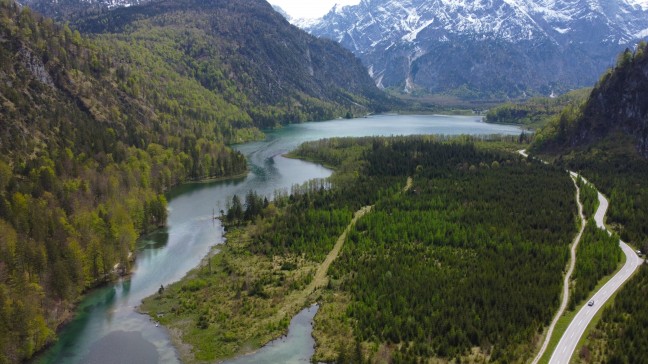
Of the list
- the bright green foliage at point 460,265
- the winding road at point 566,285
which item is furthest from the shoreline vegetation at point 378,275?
the winding road at point 566,285

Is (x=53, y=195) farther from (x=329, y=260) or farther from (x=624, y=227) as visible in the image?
(x=624, y=227)

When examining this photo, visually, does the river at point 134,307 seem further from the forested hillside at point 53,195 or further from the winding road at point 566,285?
the winding road at point 566,285

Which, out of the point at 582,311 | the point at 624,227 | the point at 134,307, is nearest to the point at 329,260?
the point at 134,307

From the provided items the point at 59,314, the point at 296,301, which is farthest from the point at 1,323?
the point at 296,301

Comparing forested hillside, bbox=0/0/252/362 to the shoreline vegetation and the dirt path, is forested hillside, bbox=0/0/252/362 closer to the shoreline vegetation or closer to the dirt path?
→ the shoreline vegetation

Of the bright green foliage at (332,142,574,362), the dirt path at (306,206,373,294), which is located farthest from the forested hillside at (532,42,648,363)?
the dirt path at (306,206,373,294)

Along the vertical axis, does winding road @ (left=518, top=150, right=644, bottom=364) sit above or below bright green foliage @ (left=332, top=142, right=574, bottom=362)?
below

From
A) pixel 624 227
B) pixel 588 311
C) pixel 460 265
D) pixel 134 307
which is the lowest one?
pixel 588 311

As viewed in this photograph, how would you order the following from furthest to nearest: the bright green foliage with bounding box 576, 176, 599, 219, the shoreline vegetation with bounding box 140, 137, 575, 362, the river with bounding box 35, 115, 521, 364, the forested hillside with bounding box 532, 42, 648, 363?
the bright green foliage with bounding box 576, 176, 599, 219
the shoreline vegetation with bounding box 140, 137, 575, 362
the river with bounding box 35, 115, 521, 364
the forested hillside with bounding box 532, 42, 648, 363
